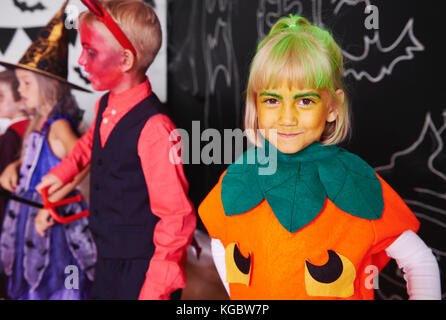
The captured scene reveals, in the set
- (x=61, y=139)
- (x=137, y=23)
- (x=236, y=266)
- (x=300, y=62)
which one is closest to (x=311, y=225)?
(x=236, y=266)

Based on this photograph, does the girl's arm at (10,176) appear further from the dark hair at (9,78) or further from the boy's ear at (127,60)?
the boy's ear at (127,60)

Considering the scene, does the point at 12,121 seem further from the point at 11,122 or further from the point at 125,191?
the point at 125,191

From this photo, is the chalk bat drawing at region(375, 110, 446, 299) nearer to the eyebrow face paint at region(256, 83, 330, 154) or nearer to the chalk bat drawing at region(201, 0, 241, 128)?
the eyebrow face paint at region(256, 83, 330, 154)

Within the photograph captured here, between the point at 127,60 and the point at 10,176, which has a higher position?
the point at 127,60

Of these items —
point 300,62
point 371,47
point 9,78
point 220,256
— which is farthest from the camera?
point 9,78

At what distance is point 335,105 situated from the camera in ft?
2.42

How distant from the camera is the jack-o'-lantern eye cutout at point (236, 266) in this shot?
0.74 metres

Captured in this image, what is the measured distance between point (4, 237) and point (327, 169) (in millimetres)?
1107

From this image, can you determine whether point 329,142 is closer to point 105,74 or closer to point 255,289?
point 255,289

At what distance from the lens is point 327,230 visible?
0.71 m

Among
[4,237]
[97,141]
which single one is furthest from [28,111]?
[97,141]

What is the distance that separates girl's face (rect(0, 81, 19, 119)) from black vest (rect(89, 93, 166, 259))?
1.88ft

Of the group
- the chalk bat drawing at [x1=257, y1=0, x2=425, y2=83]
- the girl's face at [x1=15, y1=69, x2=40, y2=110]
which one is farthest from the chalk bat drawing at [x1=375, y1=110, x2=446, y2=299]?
the girl's face at [x1=15, y1=69, x2=40, y2=110]

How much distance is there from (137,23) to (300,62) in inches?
13.6
